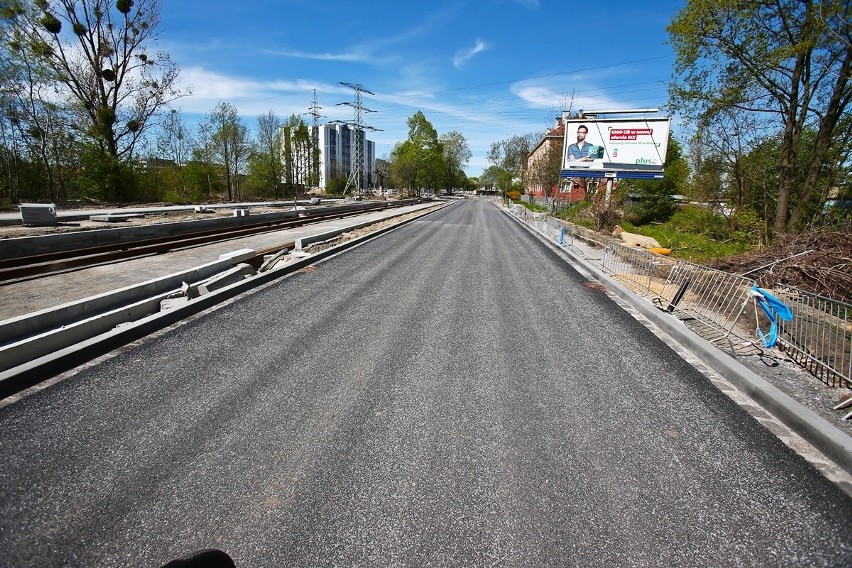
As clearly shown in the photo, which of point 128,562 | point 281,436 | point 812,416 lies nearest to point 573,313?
point 812,416

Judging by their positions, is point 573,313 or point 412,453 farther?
point 573,313

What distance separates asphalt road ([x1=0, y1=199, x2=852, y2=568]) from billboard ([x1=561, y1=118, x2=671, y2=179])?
72.4 ft

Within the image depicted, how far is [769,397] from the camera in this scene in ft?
13.2

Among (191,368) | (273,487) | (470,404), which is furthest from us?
(191,368)

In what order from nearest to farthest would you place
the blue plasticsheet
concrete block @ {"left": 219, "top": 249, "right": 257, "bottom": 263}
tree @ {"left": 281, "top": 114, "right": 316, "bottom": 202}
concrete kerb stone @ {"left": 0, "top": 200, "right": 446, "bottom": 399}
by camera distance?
concrete kerb stone @ {"left": 0, "top": 200, "right": 446, "bottom": 399} → the blue plasticsheet → concrete block @ {"left": 219, "top": 249, "right": 257, "bottom": 263} → tree @ {"left": 281, "top": 114, "right": 316, "bottom": 202}

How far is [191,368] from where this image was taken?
4.40 m

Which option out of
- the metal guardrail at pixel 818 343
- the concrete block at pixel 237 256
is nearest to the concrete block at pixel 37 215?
the concrete block at pixel 237 256

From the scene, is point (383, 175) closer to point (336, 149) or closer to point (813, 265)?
point (336, 149)

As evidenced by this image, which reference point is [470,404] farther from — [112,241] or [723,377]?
[112,241]

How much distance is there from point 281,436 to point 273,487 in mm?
602

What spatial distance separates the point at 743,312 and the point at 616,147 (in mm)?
20472

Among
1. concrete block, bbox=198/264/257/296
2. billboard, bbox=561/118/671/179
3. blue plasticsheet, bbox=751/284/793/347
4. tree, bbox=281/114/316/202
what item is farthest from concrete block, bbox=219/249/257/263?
tree, bbox=281/114/316/202

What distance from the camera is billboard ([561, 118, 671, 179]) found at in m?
23.8

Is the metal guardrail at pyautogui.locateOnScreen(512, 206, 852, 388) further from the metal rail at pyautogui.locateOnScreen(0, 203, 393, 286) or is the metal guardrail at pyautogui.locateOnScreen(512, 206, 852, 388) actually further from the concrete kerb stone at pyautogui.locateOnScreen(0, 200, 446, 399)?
the metal rail at pyautogui.locateOnScreen(0, 203, 393, 286)
